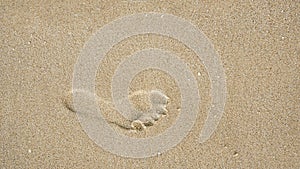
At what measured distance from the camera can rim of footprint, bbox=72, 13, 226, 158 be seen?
1.46 metres

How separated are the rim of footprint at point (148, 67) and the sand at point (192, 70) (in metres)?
0.02

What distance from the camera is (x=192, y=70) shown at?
1.46 meters

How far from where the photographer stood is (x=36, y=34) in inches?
58.4

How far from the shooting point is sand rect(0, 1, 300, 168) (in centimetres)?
146

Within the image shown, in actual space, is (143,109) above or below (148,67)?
below

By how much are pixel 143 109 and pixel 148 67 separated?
15 cm

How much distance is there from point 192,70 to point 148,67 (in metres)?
0.16

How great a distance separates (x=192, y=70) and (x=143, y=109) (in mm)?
221

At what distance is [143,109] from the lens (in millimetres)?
1463

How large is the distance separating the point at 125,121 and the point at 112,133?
0.21ft

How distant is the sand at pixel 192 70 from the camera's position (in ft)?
4.79

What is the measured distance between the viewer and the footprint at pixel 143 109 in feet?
4.81

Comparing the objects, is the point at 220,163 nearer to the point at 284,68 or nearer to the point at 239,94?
the point at 239,94

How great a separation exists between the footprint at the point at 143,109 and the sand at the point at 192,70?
0.07 feet
